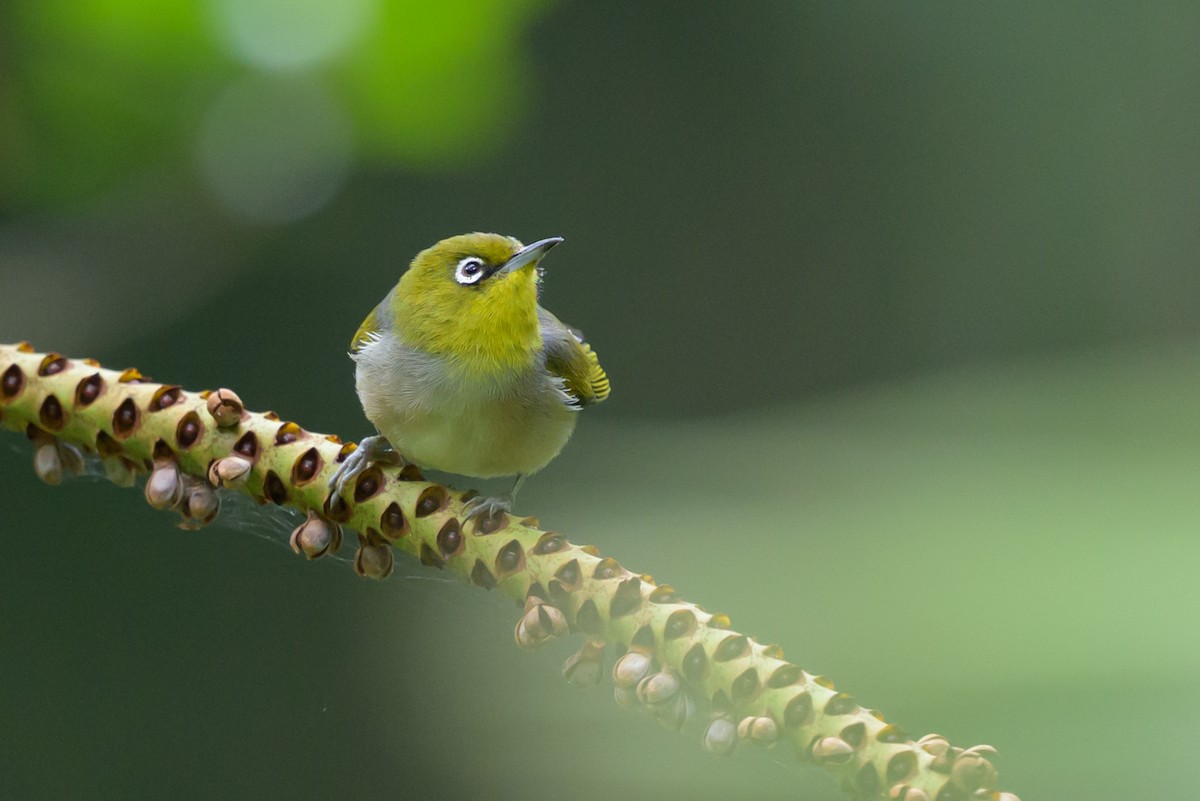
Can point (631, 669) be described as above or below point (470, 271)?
below

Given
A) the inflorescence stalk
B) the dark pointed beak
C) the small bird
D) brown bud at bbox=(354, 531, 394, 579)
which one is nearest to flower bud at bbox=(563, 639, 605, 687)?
the inflorescence stalk

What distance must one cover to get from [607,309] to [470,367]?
1.80m

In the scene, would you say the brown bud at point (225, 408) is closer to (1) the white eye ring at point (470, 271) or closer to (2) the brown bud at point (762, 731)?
(2) the brown bud at point (762, 731)

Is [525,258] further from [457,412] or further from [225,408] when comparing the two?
[225,408]

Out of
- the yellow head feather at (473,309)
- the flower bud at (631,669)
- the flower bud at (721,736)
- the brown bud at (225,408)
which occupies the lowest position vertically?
the flower bud at (721,736)

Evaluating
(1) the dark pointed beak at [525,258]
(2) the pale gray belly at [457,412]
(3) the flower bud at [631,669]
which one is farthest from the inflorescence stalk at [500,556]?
(1) the dark pointed beak at [525,258]

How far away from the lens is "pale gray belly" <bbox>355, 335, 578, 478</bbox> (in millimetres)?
1234

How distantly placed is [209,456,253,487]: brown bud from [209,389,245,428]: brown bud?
3 centimetres

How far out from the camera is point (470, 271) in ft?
4.43

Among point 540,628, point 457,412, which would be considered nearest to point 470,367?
point 457,412

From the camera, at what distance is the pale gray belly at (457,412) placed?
→ 1234mm

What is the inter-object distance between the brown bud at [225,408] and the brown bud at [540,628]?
0.24 meters

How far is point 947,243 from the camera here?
125 inches

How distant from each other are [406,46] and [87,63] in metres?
0.29
